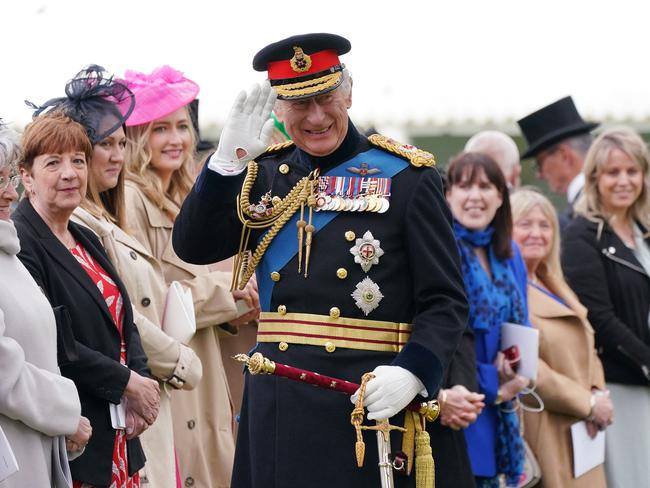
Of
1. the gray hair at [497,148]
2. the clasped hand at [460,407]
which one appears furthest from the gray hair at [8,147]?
the gray hair at [497,148]

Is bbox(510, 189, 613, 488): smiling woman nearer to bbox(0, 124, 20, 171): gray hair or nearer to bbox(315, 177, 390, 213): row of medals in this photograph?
bbox(315, 177, 390, 213): row of medals

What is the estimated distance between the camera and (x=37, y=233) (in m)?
5.01

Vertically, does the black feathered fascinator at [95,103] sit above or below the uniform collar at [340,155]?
above

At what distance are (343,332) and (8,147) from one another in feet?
4.21

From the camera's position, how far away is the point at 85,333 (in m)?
5.02

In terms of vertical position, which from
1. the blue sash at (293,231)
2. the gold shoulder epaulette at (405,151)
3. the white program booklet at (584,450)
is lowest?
the white program booklet at (584,450)

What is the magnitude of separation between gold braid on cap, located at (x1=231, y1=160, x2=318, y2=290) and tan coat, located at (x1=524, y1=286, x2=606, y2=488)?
264cm

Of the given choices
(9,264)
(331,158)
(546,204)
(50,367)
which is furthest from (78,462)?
(546,204)

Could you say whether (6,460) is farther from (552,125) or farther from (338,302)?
(552,125)

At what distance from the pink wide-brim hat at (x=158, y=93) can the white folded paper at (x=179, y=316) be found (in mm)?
996

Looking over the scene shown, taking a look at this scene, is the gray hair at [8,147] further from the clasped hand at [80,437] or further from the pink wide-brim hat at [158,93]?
the pink wide-brim hat at [158,93]

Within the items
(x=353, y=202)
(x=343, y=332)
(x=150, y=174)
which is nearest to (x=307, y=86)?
(x=353, y=202)

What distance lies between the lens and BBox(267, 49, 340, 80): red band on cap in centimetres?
464

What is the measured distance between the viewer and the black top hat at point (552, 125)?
31.2ft
